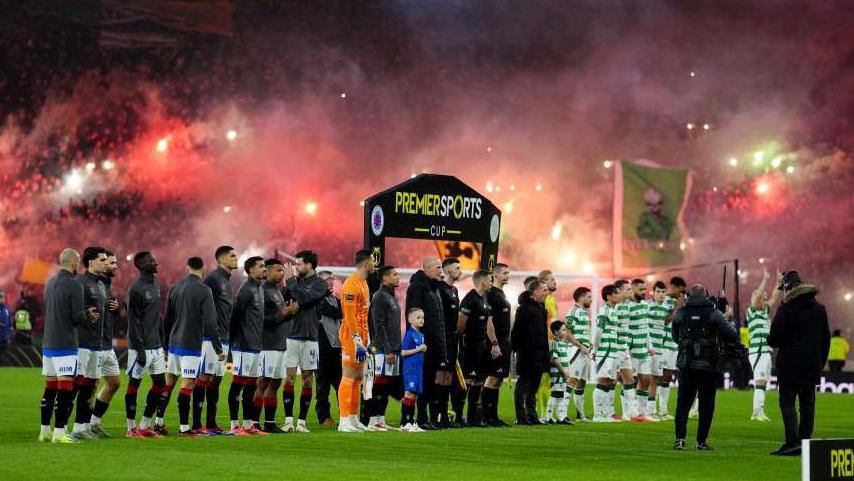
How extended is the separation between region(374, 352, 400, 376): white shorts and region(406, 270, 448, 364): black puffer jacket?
0.72 meters

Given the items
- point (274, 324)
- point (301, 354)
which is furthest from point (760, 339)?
point (274, 324)

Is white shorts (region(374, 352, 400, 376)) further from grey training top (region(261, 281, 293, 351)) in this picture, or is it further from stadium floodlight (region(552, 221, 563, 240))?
stadium floodlight (region(552, 221, 563, 240))

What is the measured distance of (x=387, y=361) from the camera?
19.1m

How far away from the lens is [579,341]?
908 inches

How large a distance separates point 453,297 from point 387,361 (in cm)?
184

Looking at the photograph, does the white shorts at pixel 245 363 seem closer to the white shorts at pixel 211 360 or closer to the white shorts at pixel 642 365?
Result: the white shorts at pixel 211 360

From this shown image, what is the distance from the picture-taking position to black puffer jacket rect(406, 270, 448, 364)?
64.6 feet

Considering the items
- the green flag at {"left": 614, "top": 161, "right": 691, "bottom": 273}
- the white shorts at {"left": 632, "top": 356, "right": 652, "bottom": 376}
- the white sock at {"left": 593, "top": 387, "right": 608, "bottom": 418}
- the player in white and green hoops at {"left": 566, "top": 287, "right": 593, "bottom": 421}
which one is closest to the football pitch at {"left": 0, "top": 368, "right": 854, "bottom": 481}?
the white sock at {"left": 593, "top": 387, "right": 608, "bottom": 418}

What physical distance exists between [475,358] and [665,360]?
17.0 feet

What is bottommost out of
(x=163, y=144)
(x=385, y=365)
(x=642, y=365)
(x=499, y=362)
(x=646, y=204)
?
(x=385, y=365)

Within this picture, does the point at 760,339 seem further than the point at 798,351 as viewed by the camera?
Yes

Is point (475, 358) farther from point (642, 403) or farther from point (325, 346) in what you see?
point (642, 403)

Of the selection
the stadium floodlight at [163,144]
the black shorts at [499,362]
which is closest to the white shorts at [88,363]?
the black shorts at [499,362]

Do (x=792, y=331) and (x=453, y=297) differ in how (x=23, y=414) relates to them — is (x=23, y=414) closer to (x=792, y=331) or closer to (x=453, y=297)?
(x=453, y=297)
